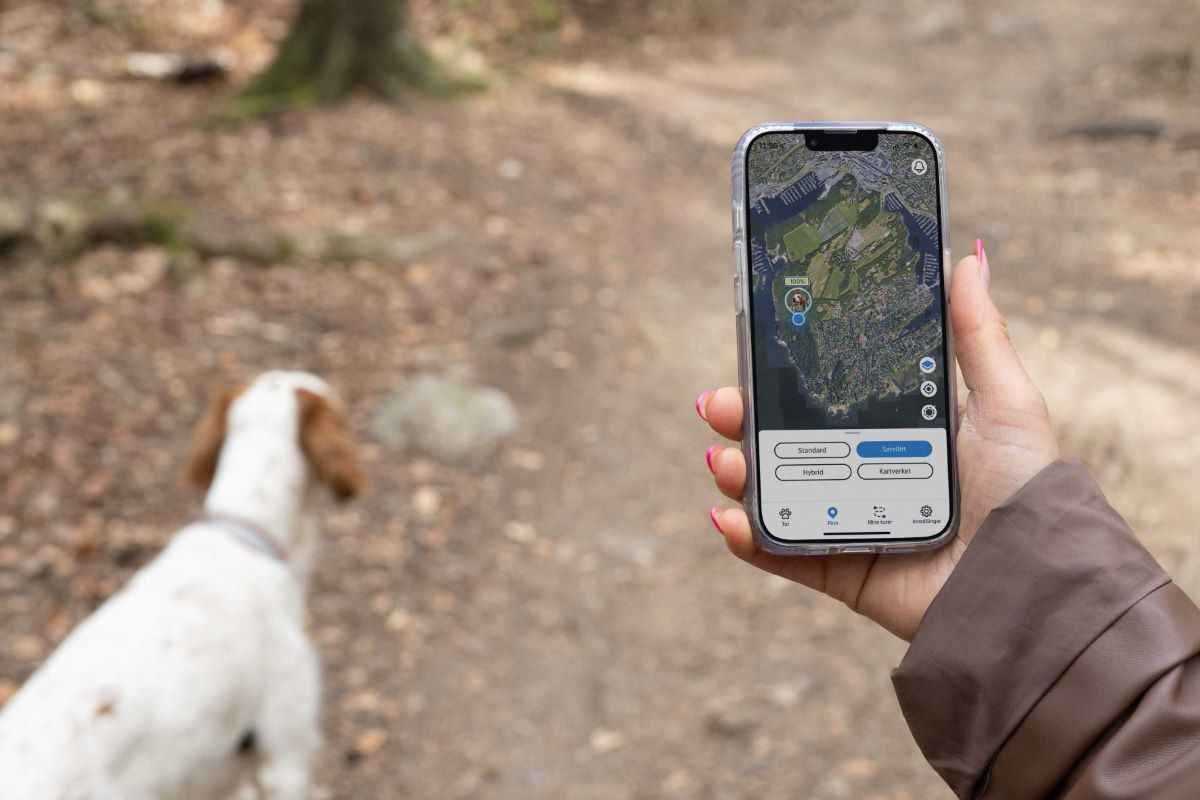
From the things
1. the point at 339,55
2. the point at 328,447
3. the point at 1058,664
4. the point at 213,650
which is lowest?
the point at 339,55

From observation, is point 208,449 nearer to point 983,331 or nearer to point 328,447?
point 328,447

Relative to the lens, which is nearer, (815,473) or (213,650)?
(815,473)

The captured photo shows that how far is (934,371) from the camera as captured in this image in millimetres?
2066

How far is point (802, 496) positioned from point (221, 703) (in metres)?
2.17

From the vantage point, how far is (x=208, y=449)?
4.08 m

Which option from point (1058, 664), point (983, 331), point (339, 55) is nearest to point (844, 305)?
point (983, 331)

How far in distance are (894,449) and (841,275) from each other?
0.35 meters

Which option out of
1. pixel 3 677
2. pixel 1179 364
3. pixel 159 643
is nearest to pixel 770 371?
pixel 159 643

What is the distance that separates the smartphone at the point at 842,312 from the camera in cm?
203

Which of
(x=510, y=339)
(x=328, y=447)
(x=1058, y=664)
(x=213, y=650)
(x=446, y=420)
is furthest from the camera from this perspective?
(x=510, y=339)

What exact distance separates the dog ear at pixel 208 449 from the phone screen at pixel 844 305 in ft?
8.95

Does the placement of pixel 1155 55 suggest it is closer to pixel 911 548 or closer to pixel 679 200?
pixel 679 200

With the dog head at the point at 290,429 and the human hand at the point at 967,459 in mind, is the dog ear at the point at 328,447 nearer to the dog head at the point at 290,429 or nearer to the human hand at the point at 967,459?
the dog head at the point at 290,429

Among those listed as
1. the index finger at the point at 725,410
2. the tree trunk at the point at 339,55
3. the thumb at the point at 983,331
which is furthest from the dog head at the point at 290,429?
the tree trunk at the point at 339,55
